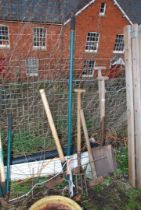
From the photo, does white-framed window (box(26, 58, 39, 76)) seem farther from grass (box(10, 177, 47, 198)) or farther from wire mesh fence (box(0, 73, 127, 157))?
grass (box(10, 177, 47, 198))

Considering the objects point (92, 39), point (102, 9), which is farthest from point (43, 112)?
point (102, 9)

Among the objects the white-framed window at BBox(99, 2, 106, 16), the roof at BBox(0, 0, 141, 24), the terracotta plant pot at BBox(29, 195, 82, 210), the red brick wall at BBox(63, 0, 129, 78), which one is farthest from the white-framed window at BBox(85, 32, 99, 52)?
the terracotta plant pot at BBox(29, 195, 82, 210)

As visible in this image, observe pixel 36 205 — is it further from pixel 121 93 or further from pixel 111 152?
pixel 121 93

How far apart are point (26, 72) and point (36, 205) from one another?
201 centimetres

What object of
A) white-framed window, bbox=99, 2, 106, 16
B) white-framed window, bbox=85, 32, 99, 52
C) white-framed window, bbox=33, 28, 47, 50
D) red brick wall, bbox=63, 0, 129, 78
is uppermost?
white-framed window, bbox=99, 2, 106, 16

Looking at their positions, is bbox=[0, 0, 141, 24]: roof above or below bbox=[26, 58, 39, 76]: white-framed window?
above

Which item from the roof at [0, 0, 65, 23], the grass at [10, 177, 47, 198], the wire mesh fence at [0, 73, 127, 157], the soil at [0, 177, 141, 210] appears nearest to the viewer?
the soil at [0, 177, 141, 210]

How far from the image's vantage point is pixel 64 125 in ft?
13.1

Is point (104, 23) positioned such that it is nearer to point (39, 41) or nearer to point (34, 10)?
point (34, 10)

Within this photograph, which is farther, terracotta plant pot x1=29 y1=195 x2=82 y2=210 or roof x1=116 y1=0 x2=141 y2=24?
roof x1=116 y1=0 x2=141 y2=24

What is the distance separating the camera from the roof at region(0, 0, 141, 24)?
13.4m

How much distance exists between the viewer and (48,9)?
52.2ft

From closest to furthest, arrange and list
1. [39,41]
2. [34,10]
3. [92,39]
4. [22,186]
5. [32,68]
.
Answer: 1. [22,186]
2. [32,68]
3. [39,41]
4. [34,10]
5. [92,39]

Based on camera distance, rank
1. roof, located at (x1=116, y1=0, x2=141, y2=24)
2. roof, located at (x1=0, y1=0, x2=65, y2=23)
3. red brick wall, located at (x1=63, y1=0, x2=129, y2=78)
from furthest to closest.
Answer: roof, located at (x1=116, y1=0, x2=141, y2=24) < red brick wall, located at (x1=63, y1=0, x2=129, y2=78) < roof, located at (x1=0, y1=0, x2=65, y2=23)
